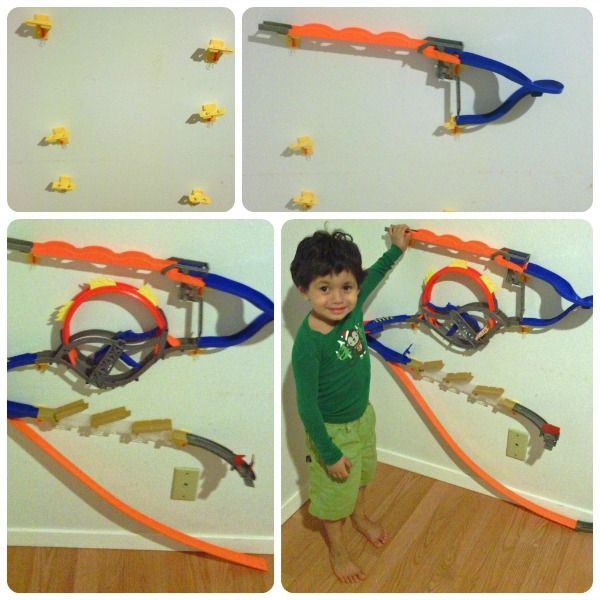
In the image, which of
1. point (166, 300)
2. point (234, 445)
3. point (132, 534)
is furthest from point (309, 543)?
point (166, 300)

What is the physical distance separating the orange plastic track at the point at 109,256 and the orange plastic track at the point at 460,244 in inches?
21.2

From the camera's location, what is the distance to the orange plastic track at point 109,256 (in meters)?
1.09

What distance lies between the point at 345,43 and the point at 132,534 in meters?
1.32

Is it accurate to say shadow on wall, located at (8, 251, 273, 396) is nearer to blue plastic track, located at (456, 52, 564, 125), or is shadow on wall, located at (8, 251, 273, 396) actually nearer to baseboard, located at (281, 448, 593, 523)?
baseboard, located at (281, 448, 593, 523)

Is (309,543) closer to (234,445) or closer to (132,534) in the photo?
(234,445)

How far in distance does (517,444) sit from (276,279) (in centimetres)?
84

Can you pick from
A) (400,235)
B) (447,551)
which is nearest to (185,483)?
(447,551)

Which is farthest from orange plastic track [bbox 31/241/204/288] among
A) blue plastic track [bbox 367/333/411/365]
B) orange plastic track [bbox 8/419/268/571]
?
blue plastic track [bbox 367/333/411/365]

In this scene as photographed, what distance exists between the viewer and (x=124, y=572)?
4.34ft

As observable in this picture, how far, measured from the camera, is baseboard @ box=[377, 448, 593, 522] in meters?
1.43

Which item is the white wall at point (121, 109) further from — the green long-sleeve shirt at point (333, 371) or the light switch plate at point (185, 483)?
the light switch plate at point (185, 483)

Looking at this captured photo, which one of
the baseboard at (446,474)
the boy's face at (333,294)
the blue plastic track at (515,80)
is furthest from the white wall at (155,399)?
the blue plastic track at (515,80)

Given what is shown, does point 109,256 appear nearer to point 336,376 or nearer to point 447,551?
point 336,376

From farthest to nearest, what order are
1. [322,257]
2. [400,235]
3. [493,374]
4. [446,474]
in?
[446,474], [493,374], [400,235], [322,257]
